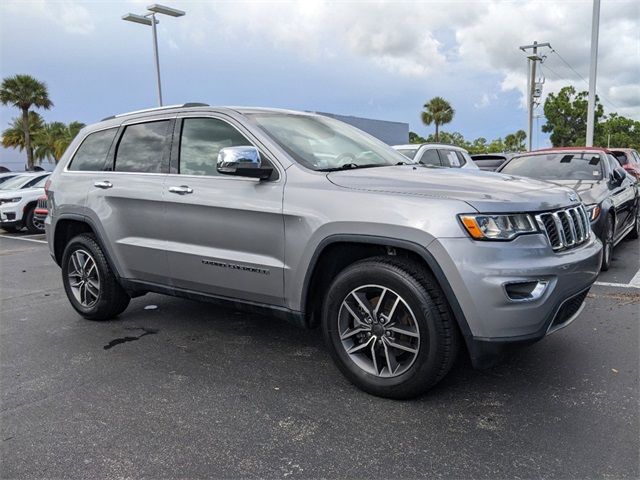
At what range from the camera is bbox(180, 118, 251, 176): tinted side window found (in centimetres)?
394

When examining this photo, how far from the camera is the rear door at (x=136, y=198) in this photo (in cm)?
423

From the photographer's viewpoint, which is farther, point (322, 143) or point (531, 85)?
point (531, 85)

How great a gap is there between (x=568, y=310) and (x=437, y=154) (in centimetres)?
776

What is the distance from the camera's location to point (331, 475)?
2.50 meters

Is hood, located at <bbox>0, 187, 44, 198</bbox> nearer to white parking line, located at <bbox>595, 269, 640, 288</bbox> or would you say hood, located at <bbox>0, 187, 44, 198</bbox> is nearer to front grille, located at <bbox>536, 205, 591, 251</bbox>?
white parking line, located at <bbox>595, 269, 640, 288</bbox>

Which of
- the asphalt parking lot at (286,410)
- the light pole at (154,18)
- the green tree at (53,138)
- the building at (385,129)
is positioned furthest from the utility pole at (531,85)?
the green tree at (53,138)

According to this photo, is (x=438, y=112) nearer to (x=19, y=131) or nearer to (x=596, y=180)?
(x=19, y=131)

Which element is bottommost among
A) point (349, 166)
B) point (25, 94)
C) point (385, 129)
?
point (349, 166)

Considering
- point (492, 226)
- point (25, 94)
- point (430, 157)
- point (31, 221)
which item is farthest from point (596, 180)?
point (25, 94)

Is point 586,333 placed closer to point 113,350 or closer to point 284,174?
point 284,174

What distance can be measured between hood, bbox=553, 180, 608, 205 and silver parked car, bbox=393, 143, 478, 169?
10.0 ft

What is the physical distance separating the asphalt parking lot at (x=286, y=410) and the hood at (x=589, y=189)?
1790mm

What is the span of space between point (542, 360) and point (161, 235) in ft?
9.70

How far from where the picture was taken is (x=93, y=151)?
4.98 metres
